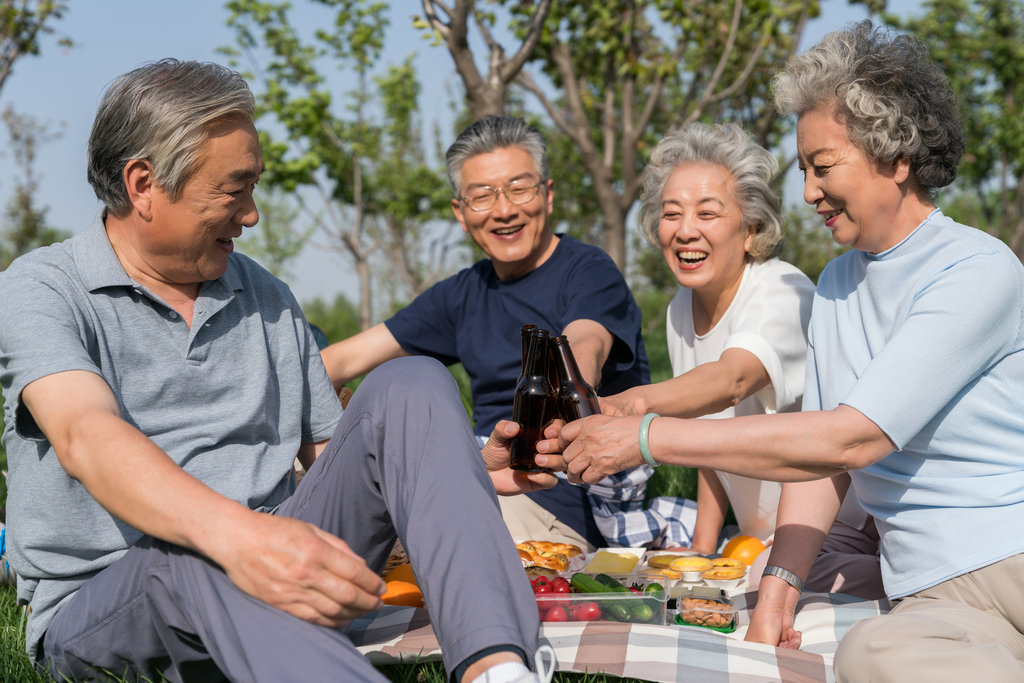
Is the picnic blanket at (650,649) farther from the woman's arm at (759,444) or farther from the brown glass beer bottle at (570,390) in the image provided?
the brown glass beer bottle at (570,390)

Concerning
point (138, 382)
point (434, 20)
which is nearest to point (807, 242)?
point (434, 20)

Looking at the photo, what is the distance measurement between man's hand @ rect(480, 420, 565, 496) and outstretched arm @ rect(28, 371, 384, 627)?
3.19 ft

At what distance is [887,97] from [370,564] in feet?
6.99

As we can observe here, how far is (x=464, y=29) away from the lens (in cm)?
679

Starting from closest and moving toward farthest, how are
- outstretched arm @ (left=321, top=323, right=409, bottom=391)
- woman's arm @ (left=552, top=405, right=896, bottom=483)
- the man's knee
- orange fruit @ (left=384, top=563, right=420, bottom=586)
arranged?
1. the man's knee
2. woman's arm @ (left=552, top=405, right=896, bottom=483)
3. orange fruit @ (left=384, top=563, right=420, bottom=586)
4. outstretched arm @ (left=321, top=323, right=409, bottom=391)

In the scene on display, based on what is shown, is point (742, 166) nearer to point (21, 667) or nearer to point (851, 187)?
point (851, 187)

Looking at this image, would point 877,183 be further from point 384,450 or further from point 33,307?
point 33,307

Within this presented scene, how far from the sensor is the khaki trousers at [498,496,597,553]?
3857mm

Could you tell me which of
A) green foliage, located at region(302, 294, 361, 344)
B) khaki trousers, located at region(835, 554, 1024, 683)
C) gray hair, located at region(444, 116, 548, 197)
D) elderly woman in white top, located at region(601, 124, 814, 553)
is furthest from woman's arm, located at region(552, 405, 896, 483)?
green foliage, located at region(302, 294, 361, 344)

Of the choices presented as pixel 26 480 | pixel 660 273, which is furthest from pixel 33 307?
pixel 660 273

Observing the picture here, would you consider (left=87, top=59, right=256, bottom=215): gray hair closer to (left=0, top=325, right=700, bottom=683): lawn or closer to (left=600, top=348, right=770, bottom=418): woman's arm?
(left=0, top=325, right=700, bottom=683): lawn

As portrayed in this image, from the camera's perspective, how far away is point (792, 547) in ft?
9.62

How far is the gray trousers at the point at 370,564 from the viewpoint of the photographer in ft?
5.98

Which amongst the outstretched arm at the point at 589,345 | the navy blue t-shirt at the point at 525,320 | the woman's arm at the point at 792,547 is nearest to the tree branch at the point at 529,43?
the navy blue t-shirt at the point at 525,320
